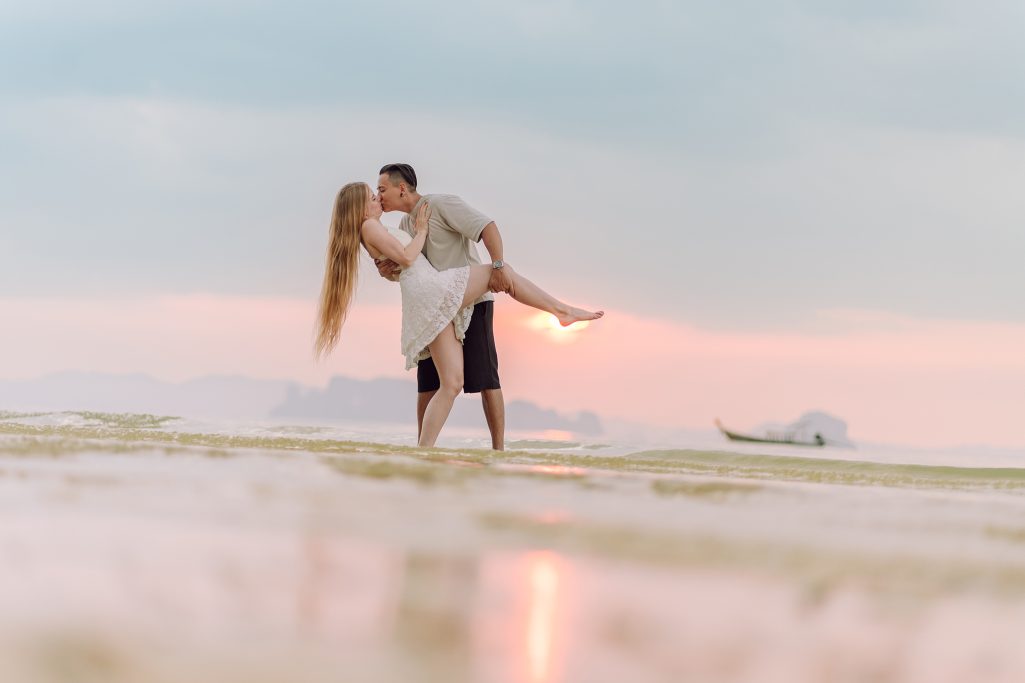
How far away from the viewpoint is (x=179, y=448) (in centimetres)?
170

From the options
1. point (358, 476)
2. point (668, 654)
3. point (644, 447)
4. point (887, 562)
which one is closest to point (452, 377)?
point (644, 447)

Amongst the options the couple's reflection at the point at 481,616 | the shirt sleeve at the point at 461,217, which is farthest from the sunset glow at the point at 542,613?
the shirt sleeve at the point at 461,217

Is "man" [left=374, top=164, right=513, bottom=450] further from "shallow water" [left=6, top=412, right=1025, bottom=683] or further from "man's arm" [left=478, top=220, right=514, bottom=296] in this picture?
"shallow water" [left=6, top=412, right=1025, bottom=683]

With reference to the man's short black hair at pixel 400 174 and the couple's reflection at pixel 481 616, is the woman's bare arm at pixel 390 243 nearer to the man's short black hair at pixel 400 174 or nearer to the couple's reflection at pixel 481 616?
the man's short black hair at pixel 400 174

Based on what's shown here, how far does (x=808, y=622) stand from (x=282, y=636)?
0.32m

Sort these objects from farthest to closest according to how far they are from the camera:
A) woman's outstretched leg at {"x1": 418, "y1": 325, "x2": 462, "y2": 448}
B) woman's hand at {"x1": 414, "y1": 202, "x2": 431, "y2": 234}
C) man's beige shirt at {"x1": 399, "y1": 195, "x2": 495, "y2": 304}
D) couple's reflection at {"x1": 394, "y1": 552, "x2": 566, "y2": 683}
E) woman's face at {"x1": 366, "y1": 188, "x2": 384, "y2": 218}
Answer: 1. man's beige shirt at {"x1": 399, "y1": 195, "x2": 495, "y2": 304}
2. woman's hand at {"x1": 414, "y1": 202, "x2": 431, "y2": 234}
3. woman's face at {"x1": 366, "y1": 188, "x2": 384, "y2": 218}
4. woman's outstretched leg at {"x1": 418, "y1": 325, "x2": 462, "y2": 448}
5. couple's reflection at {"x1": 394, "y1": 552, "x2": 566, "y2": 683}

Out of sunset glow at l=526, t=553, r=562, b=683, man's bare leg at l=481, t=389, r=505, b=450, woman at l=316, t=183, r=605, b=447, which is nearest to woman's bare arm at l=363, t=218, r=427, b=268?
woman at l=316, t=183, r=605, b=447

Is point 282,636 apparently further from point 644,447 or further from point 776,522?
point 644,447

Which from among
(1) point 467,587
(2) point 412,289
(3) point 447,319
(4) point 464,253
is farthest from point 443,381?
→ (1) point 467,587

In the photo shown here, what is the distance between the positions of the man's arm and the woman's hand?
12.0 inches

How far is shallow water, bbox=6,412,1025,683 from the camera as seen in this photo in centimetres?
50

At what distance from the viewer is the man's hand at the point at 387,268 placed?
5.12 metres

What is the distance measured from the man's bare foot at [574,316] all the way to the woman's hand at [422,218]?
33.2 inches

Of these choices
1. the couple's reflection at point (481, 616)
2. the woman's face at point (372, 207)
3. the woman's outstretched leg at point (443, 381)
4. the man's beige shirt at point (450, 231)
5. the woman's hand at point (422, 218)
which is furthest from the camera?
the man's beige shirt at point (450, 231)
